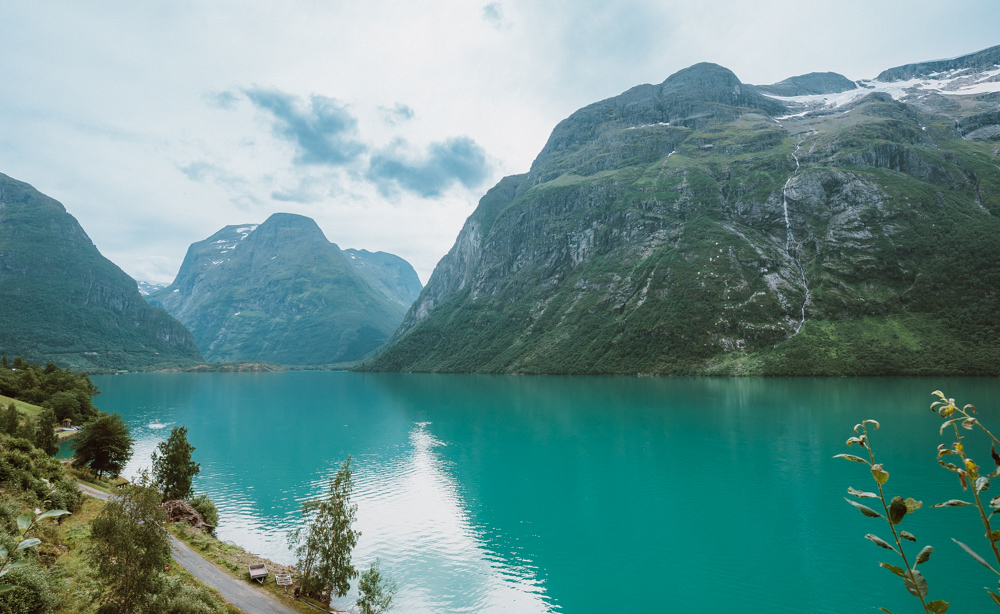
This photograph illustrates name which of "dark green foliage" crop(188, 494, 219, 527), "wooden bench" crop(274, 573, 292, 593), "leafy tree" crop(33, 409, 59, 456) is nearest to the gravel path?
"wooden bench" crop(274, 573, 292, 593)

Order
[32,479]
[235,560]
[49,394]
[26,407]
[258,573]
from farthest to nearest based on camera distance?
[49,394] → [26,407] → [32,479] → [235,560] → [258,573]

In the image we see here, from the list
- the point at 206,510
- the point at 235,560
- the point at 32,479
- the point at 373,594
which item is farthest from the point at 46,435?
the point at 373,594

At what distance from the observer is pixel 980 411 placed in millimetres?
71625

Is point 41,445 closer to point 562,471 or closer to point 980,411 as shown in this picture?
point 562,471

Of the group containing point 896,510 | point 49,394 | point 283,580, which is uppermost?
point 896,510

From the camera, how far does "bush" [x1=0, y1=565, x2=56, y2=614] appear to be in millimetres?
17984

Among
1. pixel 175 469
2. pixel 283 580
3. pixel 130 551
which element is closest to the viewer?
pixel 130 551

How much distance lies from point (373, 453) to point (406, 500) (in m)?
21.5

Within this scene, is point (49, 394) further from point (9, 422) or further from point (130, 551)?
point (130, 551)

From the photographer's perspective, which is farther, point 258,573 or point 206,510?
point 206,510

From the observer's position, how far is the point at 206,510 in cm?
3978

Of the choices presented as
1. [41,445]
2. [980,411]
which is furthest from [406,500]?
[980,411]

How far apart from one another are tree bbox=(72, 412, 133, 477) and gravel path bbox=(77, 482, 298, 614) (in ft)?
79.7

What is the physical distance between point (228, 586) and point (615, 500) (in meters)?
31.6
